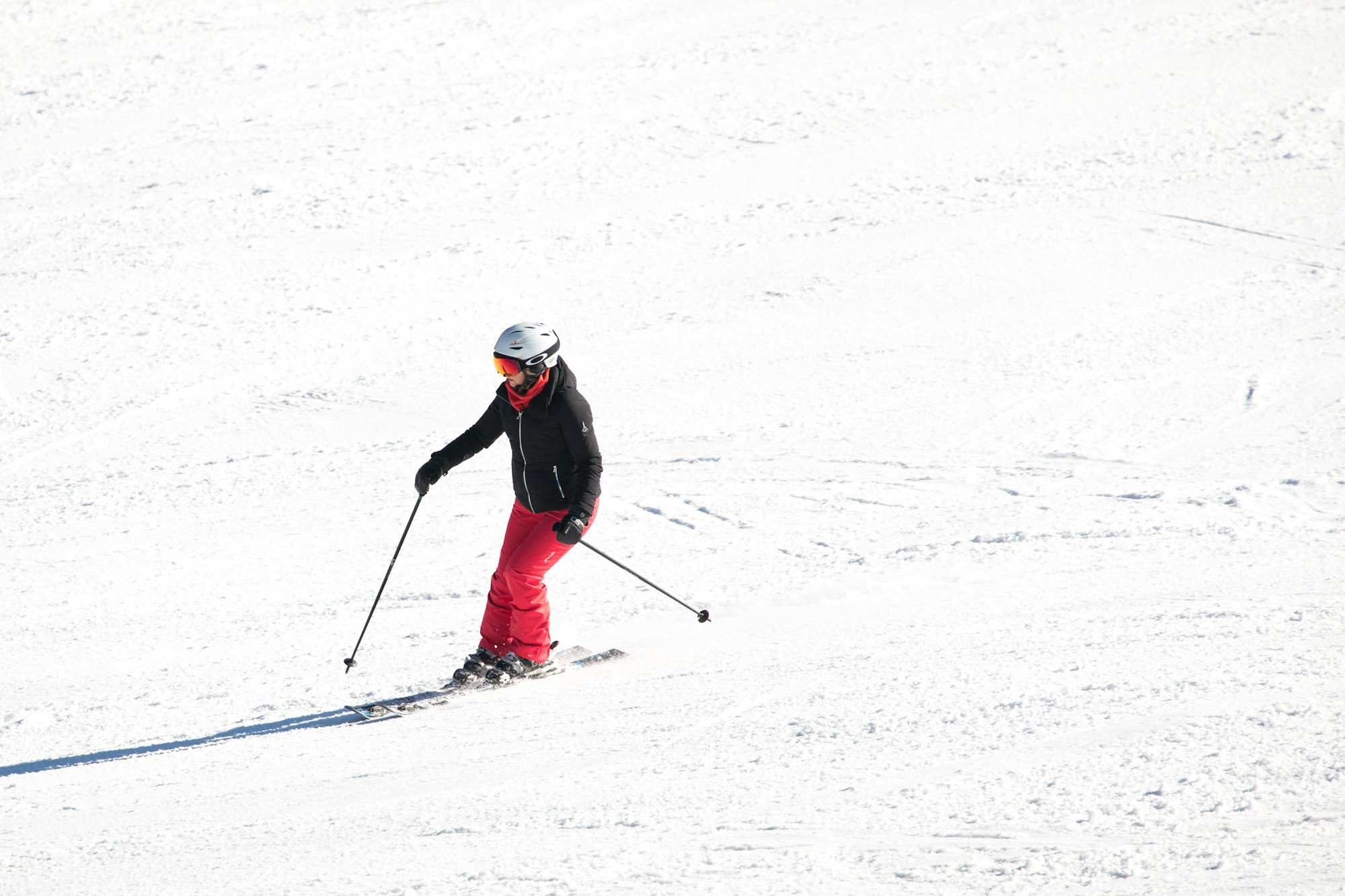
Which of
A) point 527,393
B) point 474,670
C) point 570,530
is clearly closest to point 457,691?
point 474,670

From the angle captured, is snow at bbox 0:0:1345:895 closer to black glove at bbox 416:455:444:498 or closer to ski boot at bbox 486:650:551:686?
ski boot at bbox 486:650:551:686

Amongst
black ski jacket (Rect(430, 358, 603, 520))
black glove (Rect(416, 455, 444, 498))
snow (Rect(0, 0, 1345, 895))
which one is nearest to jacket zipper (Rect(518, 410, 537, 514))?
black ski jacket (Rect(430, 358, 603, 520))

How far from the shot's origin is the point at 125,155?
11891mm

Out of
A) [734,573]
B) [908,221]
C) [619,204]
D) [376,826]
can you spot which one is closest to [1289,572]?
[734,573]

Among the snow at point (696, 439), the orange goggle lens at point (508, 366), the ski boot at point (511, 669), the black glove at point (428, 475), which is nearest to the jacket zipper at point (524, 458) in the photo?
the orange goggle lens at point (508, 366)

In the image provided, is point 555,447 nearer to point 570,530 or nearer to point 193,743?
point 570,530

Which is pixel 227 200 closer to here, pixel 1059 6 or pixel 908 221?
pixel 908 221

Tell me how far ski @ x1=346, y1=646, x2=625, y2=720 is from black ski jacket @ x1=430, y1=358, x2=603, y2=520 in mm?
721

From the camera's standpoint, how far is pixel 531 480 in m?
5.03

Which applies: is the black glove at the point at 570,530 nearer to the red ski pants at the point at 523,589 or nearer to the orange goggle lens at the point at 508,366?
the red ski pants at the point at 523,589

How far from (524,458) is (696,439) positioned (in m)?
2.81

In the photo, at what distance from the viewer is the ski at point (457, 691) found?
486 centimetres

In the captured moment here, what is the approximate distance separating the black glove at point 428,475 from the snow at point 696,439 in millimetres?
784

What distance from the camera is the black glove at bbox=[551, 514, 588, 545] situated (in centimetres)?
474
